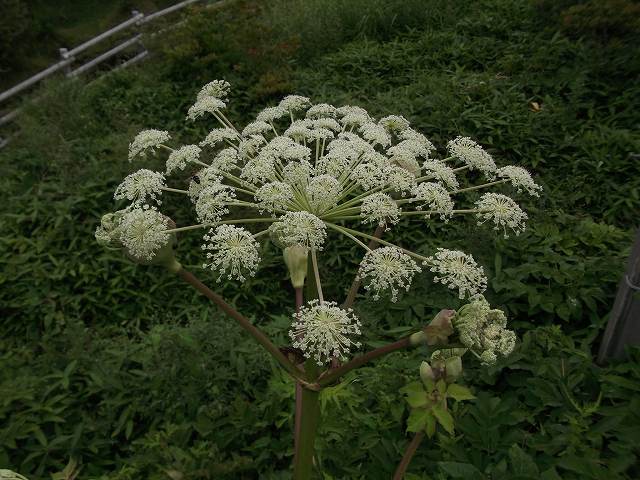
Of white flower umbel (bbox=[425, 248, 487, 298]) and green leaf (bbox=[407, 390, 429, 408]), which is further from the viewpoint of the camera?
green leaf (bbox=[407, 390, 429, 408])

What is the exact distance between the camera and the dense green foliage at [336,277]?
277 centimetres

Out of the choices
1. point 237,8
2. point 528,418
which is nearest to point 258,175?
point 528,418

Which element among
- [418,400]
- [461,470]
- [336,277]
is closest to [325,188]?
[418,400]

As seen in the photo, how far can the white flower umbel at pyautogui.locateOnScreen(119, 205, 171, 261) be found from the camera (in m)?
1.75

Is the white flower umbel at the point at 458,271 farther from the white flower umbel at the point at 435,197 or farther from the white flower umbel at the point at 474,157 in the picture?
the white flower umbel at the point at 474,157

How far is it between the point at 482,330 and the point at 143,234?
1094mm

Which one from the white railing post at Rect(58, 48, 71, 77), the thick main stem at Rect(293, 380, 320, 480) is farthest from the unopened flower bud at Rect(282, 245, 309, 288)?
the white railing post at Rect(58, 48, 71, 77)

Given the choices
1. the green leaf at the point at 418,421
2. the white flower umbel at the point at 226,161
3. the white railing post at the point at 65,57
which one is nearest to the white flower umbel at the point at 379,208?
the white flower umbel at the point at 226,161

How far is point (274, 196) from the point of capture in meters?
1.90

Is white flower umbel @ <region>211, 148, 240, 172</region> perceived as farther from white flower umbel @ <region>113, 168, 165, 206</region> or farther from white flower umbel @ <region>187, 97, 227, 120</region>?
white flower umbel @ <region>187, 97, 227, 120</region>

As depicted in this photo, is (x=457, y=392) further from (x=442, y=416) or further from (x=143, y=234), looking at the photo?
(x=143, y=234)

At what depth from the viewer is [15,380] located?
3475 millimetres

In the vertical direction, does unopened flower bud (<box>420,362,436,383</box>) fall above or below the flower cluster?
below

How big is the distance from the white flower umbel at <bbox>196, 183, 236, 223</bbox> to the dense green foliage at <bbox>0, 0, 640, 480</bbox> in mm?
1229
